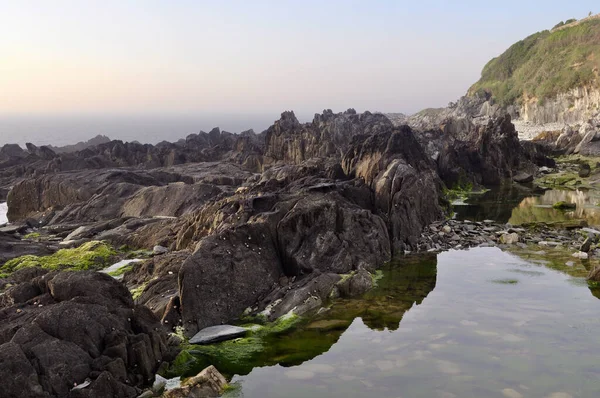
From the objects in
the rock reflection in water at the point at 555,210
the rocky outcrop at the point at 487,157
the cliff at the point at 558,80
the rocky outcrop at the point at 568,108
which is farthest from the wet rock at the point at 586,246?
the rocky outcrop at the point at 568,108

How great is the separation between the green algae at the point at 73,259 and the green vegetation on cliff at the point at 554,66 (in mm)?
130402

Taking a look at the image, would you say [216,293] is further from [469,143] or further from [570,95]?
[570,95]

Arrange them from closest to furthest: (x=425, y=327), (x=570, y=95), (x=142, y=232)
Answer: (x=425, y=327)
(x=142, y=232)
(x=570, y=95)

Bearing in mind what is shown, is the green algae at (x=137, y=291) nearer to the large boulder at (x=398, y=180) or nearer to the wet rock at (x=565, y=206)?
the large boulder at (x=398, y=180)

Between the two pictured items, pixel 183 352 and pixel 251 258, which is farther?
pixel 251 258

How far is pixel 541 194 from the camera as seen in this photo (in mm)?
57781

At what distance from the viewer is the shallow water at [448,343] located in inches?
656

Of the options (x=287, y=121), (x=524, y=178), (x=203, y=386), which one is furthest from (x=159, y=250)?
(x=287, y=121)

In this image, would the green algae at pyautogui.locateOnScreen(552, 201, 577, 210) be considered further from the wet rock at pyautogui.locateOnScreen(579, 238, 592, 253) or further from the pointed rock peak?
the pointed rock peak

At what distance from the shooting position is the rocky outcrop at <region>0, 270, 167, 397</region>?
1443cm

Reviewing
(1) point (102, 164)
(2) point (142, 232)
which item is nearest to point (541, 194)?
(2) point (142, 232)

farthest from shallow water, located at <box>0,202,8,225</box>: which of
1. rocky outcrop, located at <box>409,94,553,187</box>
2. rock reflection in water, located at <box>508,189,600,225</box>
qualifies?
rock reflection in water, located at <box>508,189,600,225</box>

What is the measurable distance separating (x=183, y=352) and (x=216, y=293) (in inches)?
172

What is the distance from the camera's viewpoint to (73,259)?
32.9 metres
